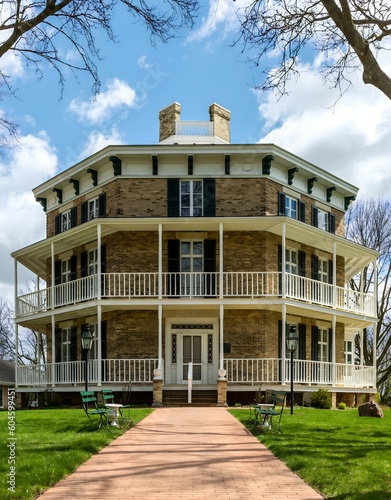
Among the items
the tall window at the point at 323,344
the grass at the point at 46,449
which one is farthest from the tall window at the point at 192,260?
the grass at the point at 46,449

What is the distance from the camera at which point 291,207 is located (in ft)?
88.9

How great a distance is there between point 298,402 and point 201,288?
5351 millimetres

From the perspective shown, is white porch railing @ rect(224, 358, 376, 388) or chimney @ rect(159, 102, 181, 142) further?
chimney @ rect(159, 102, 181, 142)

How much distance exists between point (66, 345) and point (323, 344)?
1068 cm

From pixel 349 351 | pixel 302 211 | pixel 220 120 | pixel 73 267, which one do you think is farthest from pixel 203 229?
pixel 349 351

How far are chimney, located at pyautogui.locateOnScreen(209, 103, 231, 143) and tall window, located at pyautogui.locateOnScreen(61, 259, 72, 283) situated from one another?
8.52 metres

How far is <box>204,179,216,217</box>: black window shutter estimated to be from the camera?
25.5m

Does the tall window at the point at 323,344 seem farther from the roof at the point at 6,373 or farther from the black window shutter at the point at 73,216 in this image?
the roof at the point at 6,373

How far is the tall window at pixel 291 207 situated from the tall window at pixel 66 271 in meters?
9.40

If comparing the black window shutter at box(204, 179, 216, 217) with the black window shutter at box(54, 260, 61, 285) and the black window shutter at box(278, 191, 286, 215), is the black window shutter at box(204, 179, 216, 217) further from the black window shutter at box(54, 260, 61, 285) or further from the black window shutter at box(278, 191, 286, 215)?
the black window shutter at box(54, 260, 61, 285)

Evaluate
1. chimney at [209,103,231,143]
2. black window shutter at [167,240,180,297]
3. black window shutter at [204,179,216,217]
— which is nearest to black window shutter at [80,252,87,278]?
black window shutter at [167,240,180,297]

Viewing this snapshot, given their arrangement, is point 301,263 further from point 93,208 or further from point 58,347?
point 58,347

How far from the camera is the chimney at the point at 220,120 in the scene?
2991 cm

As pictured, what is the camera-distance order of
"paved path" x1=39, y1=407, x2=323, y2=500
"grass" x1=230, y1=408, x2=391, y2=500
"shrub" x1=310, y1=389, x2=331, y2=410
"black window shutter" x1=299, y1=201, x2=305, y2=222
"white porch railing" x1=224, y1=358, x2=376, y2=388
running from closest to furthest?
"paved path" x1=39, y1=407, x2=323, y2=500, "grass" x1=230, y1=408, x2=391, y2=500, "shrub" x1=310, y1=389, x2=331, y2=410, "white porch railing" x1=224, y1=358, x2=376, y2=388, "black window shutter" x1=299, y1=201, x2=305, y2=222
